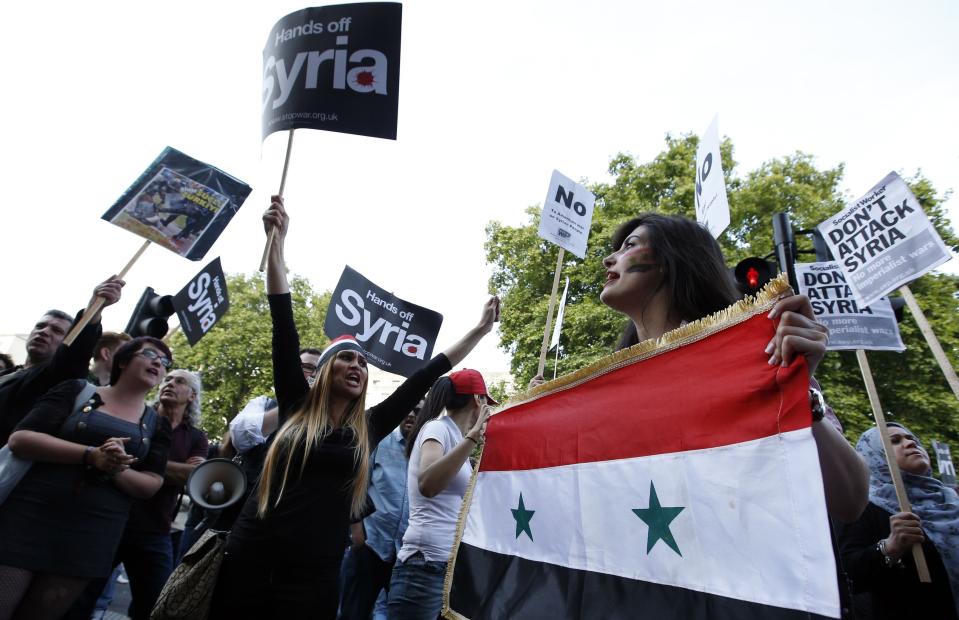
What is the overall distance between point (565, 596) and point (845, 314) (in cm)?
491

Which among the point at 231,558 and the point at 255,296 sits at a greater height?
the point at 255,296

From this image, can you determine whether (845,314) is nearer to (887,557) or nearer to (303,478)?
Result: (887,557)

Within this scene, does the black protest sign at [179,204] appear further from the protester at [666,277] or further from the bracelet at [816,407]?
the bracelet at [816,407]

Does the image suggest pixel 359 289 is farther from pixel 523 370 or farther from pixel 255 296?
pixel 255 296

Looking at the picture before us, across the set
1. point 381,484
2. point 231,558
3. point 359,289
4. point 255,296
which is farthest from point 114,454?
point 255,296

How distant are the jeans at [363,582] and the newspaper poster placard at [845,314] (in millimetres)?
4210

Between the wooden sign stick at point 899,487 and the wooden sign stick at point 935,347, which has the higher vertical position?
the wooden sign stick at point 935,347

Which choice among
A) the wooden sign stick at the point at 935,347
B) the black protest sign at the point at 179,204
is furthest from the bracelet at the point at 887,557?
the black protest sign at the point at 179,204

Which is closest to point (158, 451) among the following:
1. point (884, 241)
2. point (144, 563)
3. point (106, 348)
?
point (144, 563)

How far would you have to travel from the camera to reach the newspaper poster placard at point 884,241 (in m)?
4.46

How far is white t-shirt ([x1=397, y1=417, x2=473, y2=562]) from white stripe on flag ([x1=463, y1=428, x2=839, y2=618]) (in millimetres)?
1520

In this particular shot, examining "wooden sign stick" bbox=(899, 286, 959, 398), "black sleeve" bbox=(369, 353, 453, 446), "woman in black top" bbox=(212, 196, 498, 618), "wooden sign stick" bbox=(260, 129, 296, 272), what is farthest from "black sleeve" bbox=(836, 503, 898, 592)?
"wooden sign stick" bbox=(260, 129, 296, 272)

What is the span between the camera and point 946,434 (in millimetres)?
13359

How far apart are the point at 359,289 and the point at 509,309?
1350cm
